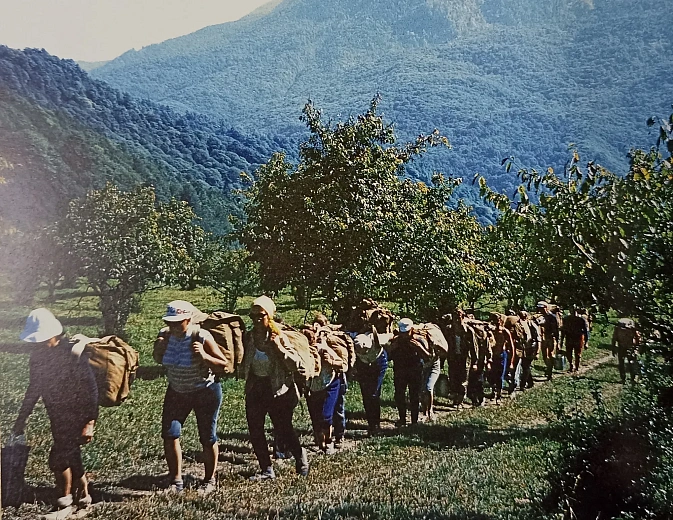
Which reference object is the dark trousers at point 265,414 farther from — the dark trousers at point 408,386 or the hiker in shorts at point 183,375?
the dark trousers at point 408,386

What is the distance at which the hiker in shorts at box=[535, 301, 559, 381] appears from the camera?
4.32 metres

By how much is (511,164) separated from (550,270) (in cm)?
70

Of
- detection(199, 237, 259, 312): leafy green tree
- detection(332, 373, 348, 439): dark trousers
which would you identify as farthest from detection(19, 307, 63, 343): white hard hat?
detection(332, 373, 348, 439): dark trousers

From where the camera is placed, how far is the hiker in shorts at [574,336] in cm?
423

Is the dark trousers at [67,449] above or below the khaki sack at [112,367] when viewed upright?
below

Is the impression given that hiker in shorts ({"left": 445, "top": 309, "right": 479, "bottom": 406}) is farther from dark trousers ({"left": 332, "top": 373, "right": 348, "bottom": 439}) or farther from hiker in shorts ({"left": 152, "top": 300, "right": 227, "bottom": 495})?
hiker in shorts ({"left": 152, "top": 300, "right": 227, "bottom": 495})

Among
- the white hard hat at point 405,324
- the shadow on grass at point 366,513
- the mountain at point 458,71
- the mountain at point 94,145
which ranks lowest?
the shadow on grass at point 366,513

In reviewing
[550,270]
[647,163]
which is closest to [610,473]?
[550,270]

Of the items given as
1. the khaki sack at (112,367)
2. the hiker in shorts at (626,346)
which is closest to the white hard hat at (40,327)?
the khaki sack at (112,367)

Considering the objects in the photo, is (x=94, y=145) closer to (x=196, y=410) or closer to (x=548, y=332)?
(x=196, y=410)

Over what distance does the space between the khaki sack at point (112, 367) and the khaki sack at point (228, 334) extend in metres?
0.39

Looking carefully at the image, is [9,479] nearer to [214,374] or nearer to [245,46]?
[214,374]

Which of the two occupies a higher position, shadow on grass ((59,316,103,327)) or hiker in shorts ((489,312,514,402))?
shadow on grass ((59,316,103,327))

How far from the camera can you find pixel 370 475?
3607mm
